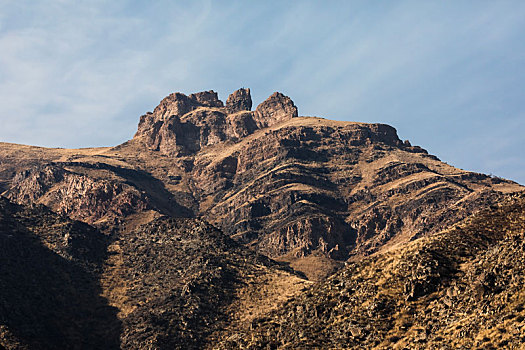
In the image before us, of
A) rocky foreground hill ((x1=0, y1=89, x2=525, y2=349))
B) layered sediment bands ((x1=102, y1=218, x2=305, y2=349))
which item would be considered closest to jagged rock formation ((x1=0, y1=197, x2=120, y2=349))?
rocky foreground hill ((x1=0, y1=89, x2=525, y2=349))

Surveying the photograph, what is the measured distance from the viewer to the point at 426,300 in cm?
8825

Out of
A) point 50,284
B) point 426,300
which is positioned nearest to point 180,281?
point 50,284

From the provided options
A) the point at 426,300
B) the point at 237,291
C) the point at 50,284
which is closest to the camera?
the point at 426,300

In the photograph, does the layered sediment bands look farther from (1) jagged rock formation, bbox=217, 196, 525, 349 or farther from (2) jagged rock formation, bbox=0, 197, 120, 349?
(1) jagged rock formation, bbox=217, 196, 525, 349

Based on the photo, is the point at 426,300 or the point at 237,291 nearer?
the point at 426,300

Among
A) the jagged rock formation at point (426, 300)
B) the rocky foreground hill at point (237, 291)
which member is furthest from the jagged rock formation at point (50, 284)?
the jagged rock formation at point (426, 300)

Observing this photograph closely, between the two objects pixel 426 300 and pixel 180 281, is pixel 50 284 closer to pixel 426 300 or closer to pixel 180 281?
pixel 180 281

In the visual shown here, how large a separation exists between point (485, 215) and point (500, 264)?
28.0 m

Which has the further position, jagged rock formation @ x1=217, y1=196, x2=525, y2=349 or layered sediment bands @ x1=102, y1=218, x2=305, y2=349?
layered sediment bands @ x1=102, y1=218, x2=305, y2=349

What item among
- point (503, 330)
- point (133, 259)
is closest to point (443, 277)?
point (503, 330)

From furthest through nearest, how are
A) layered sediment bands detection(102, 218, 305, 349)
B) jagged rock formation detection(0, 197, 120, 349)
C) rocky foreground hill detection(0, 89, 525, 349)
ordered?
layered sediment bands detection(102, 218, 305, 349) < jagged rock formation detection(0, 197, 120, 349) < rocky foreground hill detection(0, 89, 525, 349)

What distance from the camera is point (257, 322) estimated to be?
4313 inches

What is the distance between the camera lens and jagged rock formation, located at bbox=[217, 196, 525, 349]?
7431 centimetres

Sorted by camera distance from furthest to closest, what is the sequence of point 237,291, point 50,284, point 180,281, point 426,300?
point 180,281 < point 50,284 < point 237,291 < point 426,300
